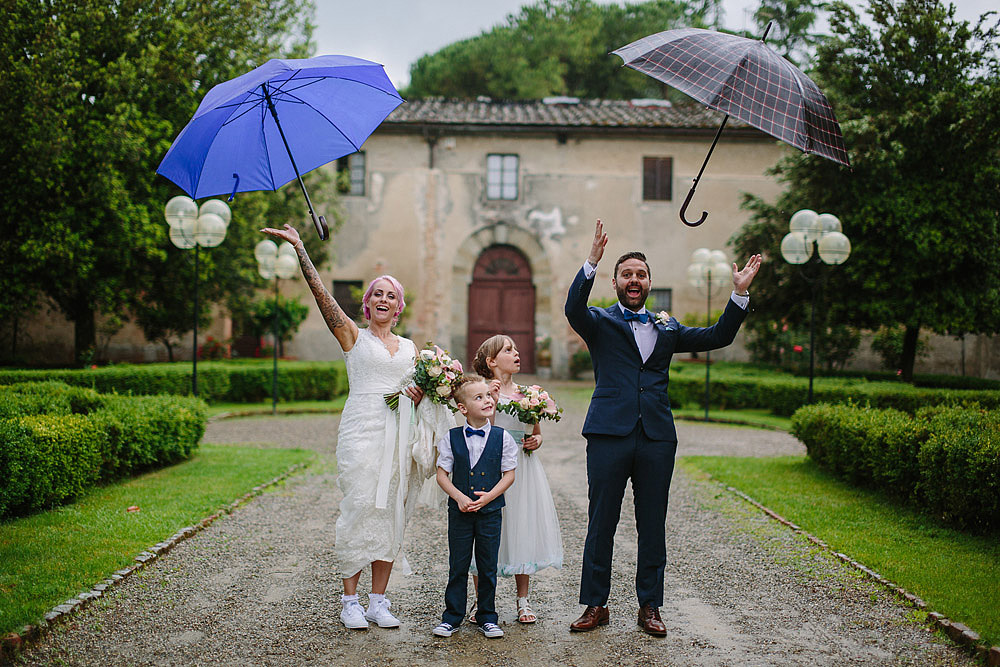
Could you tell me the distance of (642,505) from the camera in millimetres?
4582

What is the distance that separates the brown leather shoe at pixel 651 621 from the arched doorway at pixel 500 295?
1987cm

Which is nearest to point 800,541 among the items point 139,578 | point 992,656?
point 992,656

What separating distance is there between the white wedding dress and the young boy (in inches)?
9.3

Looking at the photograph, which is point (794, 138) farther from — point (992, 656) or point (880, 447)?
point (880, 447)

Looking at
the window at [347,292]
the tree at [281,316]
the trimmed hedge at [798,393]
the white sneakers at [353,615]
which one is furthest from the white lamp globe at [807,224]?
the window at [347,292]

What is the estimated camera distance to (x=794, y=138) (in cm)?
433

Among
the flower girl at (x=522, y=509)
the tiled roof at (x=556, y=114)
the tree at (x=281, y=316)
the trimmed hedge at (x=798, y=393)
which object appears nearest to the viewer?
the flower girl at (x=522, y=509)

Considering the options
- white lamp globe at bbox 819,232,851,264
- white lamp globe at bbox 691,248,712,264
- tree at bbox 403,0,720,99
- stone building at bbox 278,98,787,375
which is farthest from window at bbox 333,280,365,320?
white lamp globe at bbox 819,232,851,264

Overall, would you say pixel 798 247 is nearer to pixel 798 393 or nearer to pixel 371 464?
pixel 798 393

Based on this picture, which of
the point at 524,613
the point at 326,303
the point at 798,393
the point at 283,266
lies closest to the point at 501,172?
the point at 283,266

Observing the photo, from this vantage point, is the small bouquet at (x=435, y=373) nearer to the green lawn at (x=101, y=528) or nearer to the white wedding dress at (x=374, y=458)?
the white wedding dress at (x=374, y=458)

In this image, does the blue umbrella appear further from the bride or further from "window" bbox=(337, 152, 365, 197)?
"window" bbox=(337, 152, 365, 197)

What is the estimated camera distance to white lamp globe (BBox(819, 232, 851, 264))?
13172 mm

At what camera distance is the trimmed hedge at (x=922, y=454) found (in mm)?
6188
